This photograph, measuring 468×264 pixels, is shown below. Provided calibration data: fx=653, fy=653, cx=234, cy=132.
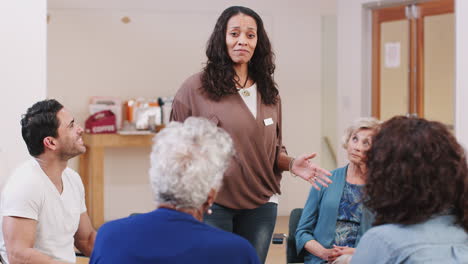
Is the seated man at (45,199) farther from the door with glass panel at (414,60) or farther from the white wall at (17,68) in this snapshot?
the door with glass panel at (414,60)

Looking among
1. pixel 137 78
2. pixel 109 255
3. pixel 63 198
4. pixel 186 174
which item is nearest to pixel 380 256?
pixel 186 174

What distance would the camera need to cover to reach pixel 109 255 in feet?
5.12

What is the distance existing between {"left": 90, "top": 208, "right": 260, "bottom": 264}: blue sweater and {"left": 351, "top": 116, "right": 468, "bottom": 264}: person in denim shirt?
0.35 m

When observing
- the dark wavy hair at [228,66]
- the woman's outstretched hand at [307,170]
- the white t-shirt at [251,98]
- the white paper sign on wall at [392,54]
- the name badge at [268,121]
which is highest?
the white paper sign on wall at [392,54]

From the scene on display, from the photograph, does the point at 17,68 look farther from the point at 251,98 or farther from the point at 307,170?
the point at 307,170

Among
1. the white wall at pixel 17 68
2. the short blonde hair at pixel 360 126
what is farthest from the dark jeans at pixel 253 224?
the white wall at pixel 17 68

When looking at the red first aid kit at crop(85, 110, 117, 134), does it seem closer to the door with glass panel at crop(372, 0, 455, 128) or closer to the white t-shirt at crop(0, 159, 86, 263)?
the door with glass panel at crop(372, 0, 455, 128)

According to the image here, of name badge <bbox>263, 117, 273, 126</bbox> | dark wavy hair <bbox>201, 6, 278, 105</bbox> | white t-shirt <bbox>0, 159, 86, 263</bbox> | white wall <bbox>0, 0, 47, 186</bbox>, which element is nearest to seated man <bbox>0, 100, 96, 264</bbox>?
white t-shirt <bbox>0, 159, 86, 263</bbox>

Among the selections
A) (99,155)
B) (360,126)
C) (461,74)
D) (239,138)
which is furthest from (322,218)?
(99,155)

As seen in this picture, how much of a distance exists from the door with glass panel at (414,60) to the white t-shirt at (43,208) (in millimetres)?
3874

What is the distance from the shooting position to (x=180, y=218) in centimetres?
157

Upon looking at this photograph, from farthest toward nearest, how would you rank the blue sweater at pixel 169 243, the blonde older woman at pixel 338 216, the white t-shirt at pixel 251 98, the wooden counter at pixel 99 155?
the wooden counter at pixel 99 155 → the blonde older woman at pixel 338 216 → the white t-shirt at pixel 251 98 → the blue sweater at pixel 169 243

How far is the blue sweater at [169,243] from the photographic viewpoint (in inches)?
59.9

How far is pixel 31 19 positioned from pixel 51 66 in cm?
270
